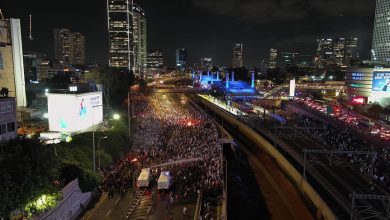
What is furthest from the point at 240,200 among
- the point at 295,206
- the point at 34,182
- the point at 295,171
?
the point at 34,182

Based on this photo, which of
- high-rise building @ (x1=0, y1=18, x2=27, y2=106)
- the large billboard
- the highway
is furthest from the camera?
high-rise building @ (x1=0, y1=18, x2=27, y2=106)

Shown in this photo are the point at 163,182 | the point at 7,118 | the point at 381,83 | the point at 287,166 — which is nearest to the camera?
the point at 163,182

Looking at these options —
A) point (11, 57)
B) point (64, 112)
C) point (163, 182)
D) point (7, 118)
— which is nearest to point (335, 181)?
point (163, 182)

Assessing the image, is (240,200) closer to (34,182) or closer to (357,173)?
(357,173)

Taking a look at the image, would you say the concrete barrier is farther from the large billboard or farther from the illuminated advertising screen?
the illuminated advertising screen

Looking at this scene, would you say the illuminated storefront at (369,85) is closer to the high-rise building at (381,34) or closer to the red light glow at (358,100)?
the red light glow at (358,100)

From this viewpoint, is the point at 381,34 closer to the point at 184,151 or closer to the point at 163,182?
the point at 184,151

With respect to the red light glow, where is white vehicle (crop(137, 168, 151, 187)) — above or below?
below

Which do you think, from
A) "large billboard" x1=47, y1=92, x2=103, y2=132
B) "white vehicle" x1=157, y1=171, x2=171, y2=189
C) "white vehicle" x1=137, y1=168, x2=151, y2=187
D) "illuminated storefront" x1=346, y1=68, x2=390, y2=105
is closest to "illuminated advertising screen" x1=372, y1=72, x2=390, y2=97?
"illuminated storefront" x1=346, y1=68, x2=390, y2=105

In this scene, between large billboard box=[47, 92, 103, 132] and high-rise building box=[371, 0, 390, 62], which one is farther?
high-rise building box=[371, 0, 390, 62]
